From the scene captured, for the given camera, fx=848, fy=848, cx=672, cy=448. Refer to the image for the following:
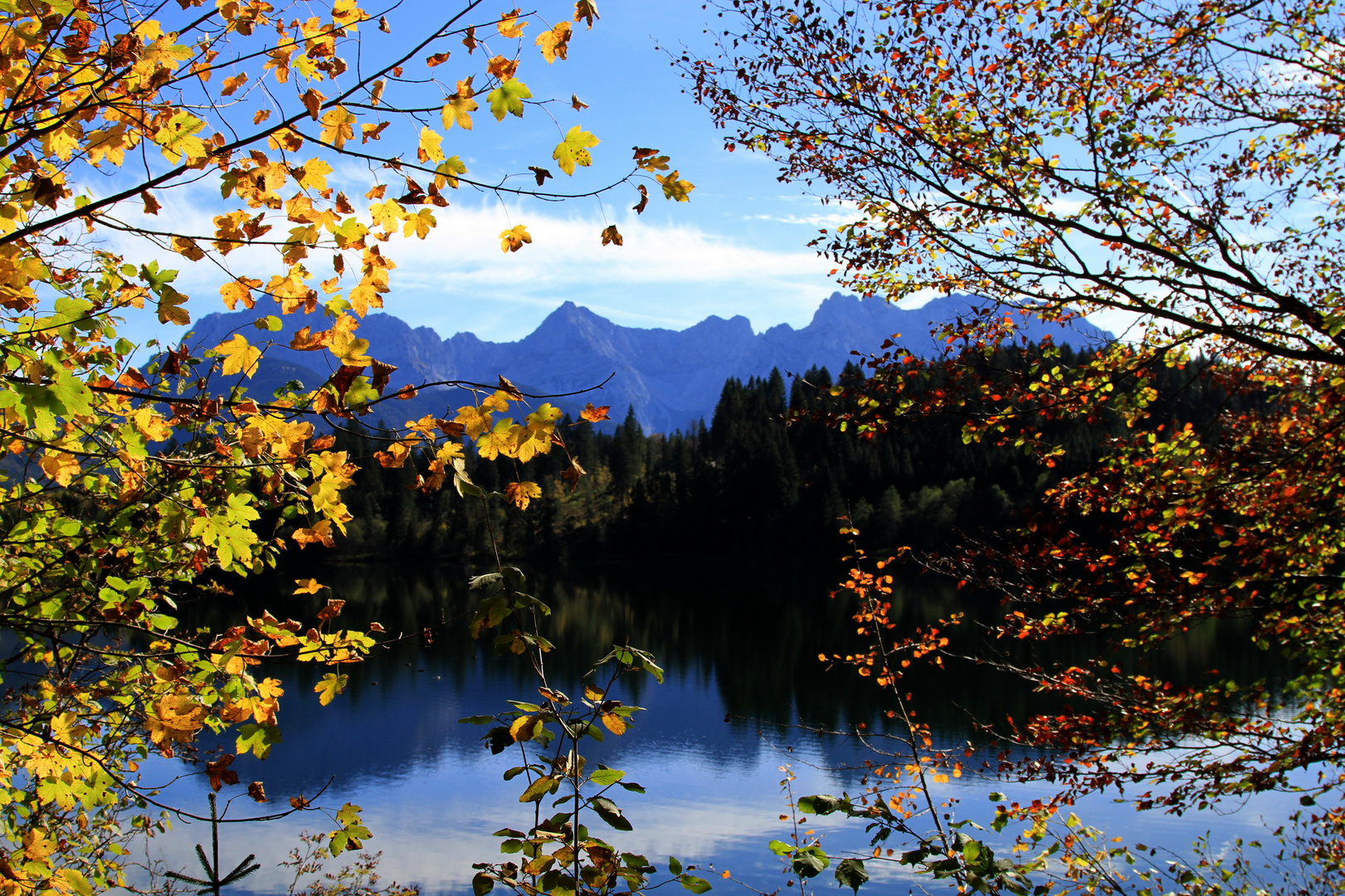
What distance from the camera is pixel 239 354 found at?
85.9 inches

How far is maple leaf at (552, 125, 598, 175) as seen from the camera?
6.95 feet

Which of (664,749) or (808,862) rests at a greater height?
(808,862)

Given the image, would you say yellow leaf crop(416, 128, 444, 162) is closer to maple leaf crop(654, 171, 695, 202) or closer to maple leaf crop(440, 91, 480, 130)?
maple leaf crop(440, 91, 480, 130)

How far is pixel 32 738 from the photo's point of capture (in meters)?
2.26

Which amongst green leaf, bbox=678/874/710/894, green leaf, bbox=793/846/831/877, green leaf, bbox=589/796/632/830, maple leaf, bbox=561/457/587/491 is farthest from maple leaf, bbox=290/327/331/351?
green leaf, bbox=793/846/831/877

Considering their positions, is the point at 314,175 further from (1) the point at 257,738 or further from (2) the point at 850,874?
(2) the point at 850,874

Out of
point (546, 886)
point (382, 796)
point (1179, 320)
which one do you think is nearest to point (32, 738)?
point (546, 886)

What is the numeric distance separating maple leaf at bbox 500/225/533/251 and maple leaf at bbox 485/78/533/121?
0.34 meters

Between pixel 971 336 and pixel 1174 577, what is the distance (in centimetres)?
188

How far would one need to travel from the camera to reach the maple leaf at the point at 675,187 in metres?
2.15

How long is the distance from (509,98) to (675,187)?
0.47 metres

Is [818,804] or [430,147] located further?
[818,804]

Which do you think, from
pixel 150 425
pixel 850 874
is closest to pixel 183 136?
pixel 150 425

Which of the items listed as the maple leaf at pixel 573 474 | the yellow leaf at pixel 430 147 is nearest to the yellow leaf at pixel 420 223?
the yellow leaf at pixel 430 147
